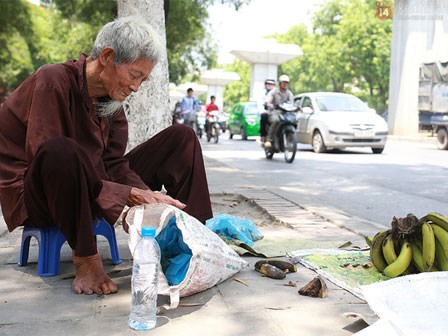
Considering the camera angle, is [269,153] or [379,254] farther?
[269,153]

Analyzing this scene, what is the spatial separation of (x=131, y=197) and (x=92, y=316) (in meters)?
0.58

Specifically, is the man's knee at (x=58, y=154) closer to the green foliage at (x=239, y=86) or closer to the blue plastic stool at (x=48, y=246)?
the blue plastic stool at (x=48, y=246)

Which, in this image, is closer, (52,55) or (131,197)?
(131,197)

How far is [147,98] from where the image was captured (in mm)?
5379

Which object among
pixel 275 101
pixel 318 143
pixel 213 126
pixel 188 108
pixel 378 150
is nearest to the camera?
pixel 275 101

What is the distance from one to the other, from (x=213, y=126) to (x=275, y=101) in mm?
8910

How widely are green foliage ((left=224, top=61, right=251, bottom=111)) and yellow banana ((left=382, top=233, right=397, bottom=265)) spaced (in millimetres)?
74554

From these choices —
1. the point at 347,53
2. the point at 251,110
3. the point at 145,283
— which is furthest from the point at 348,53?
the point at 145,283

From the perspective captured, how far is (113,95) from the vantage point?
117 inches

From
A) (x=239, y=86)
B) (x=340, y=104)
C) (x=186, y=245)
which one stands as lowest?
(x=239, y=86)

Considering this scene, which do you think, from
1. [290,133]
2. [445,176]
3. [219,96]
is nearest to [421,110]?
[290,133]

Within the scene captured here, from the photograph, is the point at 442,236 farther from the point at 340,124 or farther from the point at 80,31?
the point at 80,31

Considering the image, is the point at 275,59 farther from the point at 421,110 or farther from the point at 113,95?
the point at 113,95

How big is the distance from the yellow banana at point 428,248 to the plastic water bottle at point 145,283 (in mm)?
1302
